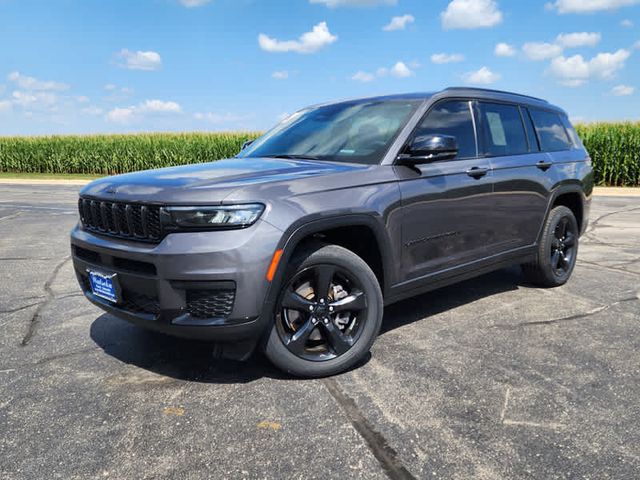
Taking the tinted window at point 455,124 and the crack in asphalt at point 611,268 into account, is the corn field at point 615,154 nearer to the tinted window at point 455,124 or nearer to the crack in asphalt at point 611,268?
the crack in asphalt at point 611,268

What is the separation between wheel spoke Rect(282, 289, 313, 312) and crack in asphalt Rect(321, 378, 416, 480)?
1.62 feet

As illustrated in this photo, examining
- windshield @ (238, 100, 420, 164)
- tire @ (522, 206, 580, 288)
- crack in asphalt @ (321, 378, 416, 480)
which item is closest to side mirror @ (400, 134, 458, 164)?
windshield @ (238, 100, 420, 164)

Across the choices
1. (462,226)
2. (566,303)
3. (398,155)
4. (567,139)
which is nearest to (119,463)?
(398,155)

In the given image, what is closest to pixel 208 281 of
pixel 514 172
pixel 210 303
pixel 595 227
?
pixel 210 303

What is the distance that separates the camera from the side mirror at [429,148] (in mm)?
3559

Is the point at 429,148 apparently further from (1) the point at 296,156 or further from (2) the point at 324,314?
(2) the point at 324,314

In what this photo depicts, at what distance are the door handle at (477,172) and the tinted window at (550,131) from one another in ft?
4.28

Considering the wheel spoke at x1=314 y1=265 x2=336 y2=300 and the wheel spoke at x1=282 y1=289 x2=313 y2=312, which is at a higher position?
the wheel spoke at x1=314 y1=265 x2=336 y2=300

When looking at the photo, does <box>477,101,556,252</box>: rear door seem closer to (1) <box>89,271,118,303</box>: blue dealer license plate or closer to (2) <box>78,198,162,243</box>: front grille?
(2) <box>78,198,162,243</box>: front grille

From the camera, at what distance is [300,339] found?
3.24 metres

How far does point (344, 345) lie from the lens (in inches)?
132

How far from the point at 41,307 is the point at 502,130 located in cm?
442

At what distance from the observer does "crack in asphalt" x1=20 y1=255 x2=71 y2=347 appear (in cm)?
415

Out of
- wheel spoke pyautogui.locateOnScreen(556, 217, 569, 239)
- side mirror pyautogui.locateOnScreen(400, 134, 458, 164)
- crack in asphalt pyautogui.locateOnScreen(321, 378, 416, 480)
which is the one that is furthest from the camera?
wheel spoke pyautogui.locateOnScreen(556, 217, 569, 239)
